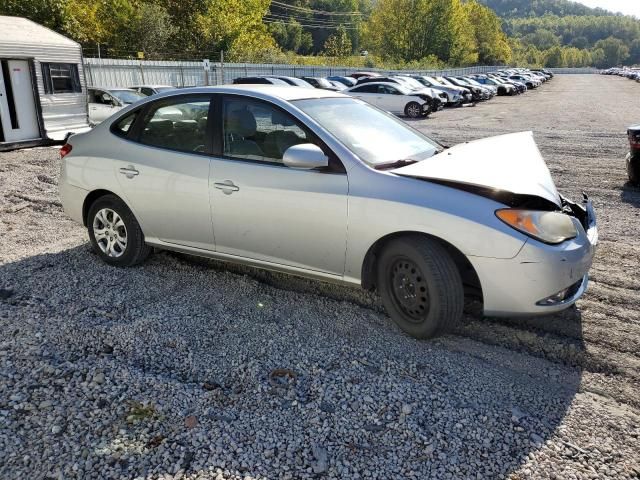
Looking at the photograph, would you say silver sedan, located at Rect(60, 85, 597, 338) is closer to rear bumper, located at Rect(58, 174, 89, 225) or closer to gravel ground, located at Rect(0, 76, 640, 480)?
rear bumper, located at Rect(58, 174, 89, 225)

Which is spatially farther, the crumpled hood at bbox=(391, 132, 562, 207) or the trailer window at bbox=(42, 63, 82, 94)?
the trailer window at bbox=(42, 63, 82, 94)

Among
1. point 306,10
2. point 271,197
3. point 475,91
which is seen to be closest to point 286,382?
point 271,197

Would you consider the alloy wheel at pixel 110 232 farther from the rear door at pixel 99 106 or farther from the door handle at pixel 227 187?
the rear door at pixel 99 106

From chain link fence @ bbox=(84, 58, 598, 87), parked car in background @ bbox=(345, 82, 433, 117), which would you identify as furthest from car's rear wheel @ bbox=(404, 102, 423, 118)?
chain link fence @ bbox=(84, 58, 598, 87)

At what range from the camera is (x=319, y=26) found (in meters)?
124

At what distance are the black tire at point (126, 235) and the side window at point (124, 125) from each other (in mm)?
572

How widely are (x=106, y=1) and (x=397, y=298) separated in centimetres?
4199

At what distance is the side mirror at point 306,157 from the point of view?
357 centimetres

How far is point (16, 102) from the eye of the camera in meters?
11.4

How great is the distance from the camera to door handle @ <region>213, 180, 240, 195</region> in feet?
13.1

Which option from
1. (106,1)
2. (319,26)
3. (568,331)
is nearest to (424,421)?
(568,331)

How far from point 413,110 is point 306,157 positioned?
19.5 m

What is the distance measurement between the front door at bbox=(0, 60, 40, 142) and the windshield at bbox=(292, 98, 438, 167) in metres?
9.74

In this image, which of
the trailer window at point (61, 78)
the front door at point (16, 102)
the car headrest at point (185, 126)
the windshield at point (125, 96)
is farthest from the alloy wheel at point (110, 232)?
the windshield at point (125, 96)
